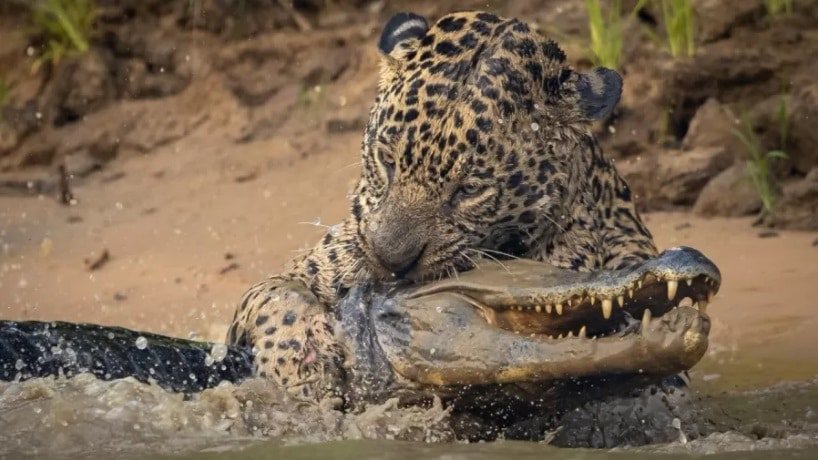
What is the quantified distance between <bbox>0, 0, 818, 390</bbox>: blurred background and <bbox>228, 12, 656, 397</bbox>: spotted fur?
6.25 feet

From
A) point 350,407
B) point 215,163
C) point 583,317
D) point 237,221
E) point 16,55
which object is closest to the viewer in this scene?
point 583,317

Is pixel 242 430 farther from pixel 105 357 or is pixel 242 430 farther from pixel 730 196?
pixel 730 196

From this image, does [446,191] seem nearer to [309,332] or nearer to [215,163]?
[309,332]

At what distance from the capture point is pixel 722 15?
11359 mm

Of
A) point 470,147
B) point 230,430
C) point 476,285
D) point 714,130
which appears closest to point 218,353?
point 230,430

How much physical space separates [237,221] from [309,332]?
5.27 meters

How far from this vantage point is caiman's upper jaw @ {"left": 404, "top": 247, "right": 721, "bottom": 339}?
544cm

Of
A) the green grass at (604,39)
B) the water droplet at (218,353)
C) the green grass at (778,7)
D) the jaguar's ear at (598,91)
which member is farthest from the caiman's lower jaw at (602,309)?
the green grass at (778,7)

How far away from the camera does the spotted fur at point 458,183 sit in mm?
6332

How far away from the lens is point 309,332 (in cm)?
641

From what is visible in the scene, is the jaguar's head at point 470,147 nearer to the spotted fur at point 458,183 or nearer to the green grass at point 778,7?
the spotted fur at point 458,183

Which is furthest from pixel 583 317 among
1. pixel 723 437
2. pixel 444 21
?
pixel 444 21

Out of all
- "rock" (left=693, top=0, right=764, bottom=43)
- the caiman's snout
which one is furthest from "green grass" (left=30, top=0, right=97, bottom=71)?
the caiman's snout

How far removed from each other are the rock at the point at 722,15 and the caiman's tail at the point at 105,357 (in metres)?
6.02
